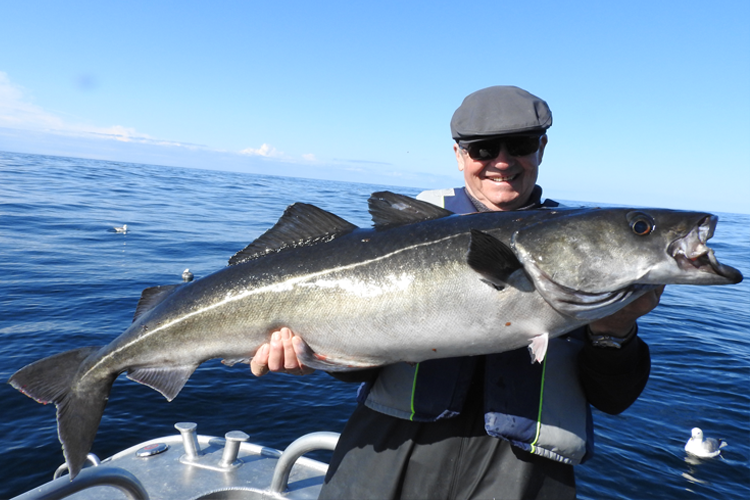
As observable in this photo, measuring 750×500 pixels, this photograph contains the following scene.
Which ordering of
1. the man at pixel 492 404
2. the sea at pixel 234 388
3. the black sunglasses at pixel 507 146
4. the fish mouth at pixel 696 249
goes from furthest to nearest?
the sea at pixel 234 388 < the black sunglasses at pixel 507 146 < the man at pixel 492 404 < the fish mouth at pixel 696 249

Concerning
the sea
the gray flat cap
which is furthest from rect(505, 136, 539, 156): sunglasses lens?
the sea

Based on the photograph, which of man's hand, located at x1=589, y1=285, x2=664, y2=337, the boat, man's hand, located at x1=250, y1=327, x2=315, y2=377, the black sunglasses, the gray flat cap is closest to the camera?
man's hand, located at x1=589, y1=285, x2=664, y2=337

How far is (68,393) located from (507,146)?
3584 millimetres

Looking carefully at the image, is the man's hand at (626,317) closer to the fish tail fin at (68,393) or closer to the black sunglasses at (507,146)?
the black sunglasses at (507,146)

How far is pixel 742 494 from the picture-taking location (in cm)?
843

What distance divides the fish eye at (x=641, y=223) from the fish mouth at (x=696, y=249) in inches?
5.7

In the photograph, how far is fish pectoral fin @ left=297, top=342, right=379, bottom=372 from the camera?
10.1ft

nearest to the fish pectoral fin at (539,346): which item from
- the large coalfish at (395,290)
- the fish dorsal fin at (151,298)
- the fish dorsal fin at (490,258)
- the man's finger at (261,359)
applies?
the large coalfish at (395,290)

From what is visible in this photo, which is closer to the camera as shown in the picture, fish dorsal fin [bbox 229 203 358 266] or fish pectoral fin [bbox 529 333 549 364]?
fish pectoral fin [bbox 529 333 549 364]

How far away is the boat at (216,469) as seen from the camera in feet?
15.9

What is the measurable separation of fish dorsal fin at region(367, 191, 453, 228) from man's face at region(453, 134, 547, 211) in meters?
0.56

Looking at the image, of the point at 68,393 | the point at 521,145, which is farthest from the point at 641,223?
the point at 68,393

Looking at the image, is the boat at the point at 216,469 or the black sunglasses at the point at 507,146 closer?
the black sunglasses at the point at 507,146

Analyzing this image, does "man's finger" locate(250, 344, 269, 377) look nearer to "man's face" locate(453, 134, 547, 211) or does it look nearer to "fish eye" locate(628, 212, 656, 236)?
"man's face" locate(453, 134, 547, 211)
